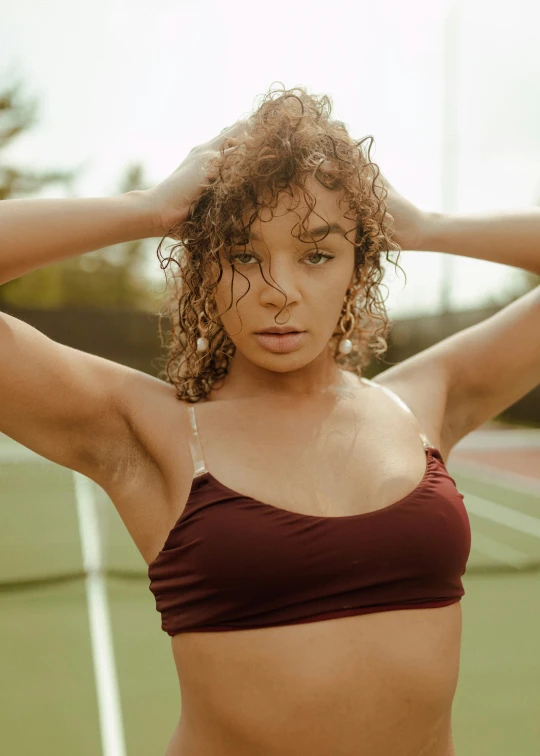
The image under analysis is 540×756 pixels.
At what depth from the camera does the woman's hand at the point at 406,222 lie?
1.82m

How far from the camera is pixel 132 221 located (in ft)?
5.41

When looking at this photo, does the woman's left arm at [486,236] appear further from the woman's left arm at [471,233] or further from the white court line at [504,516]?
the white court line at [504,516]

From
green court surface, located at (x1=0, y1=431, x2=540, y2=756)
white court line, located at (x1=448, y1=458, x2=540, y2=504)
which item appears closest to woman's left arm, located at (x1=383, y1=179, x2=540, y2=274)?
green court surface, located at (x1=0, y1=431, x2=540, y2=756)

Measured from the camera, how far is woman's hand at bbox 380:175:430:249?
5.96 ft

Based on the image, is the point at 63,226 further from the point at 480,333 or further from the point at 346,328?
the point at 480,333

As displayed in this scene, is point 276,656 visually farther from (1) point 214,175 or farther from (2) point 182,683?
(1) point 214,175

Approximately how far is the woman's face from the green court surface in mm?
1761

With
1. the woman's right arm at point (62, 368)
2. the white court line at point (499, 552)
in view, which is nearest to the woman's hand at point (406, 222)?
the woman's right arm at point (62, 368)

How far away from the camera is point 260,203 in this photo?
1560mm

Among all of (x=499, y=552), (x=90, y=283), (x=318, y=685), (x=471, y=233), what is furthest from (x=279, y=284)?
(x=90, y=283)

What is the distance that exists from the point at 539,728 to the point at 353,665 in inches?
72.6

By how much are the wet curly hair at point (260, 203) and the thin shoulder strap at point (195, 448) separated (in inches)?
3.2

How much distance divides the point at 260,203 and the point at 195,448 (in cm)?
47

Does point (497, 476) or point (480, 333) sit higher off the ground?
point (480, 333)
